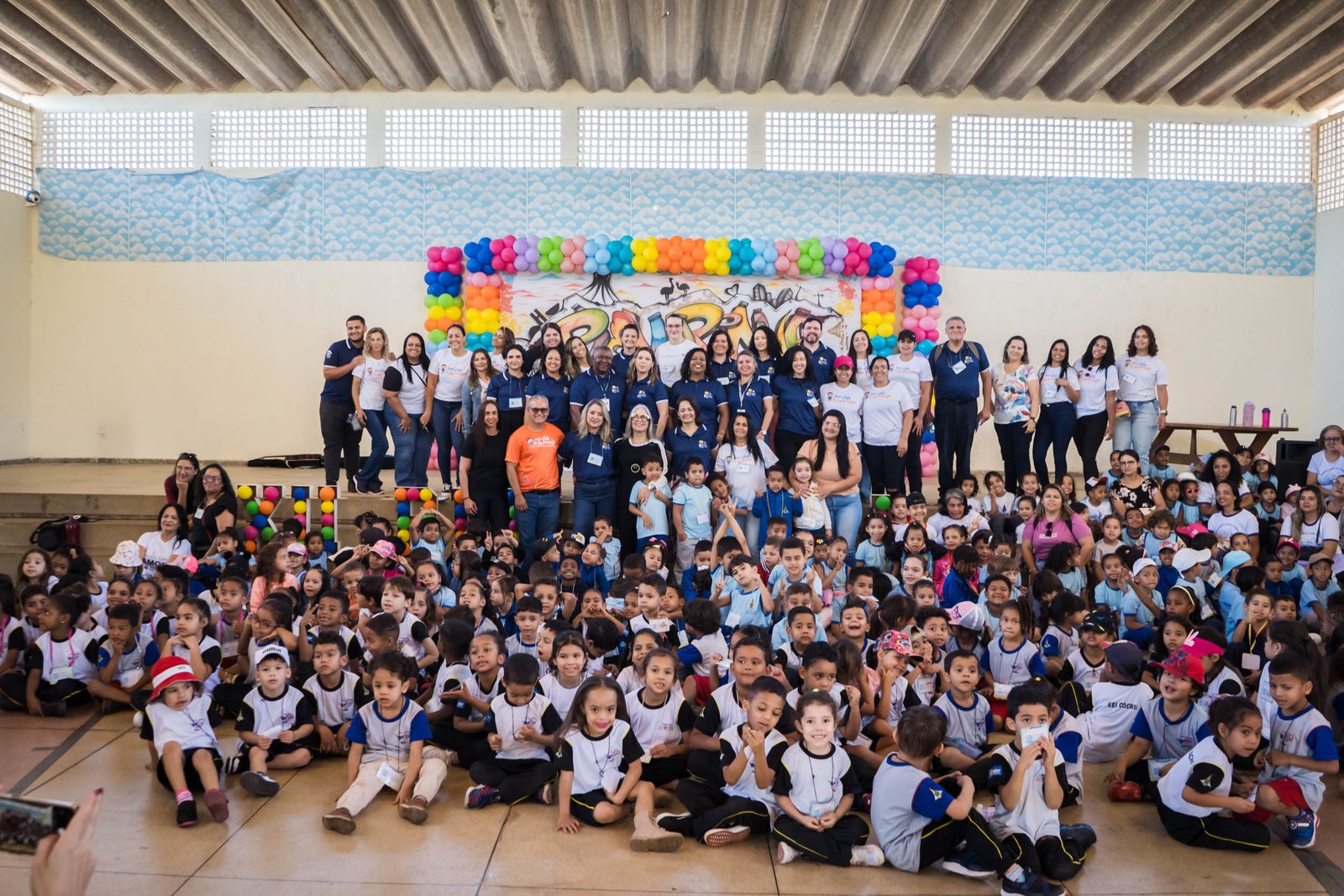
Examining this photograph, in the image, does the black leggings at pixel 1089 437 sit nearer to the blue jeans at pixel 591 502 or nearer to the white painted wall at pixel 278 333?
the white painted wall at pixel 278 333

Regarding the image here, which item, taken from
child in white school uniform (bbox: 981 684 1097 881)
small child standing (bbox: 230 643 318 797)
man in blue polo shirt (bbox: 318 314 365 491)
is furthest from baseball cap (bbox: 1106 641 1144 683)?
man in blue polo shirt (bbox: 318 314 365 491)

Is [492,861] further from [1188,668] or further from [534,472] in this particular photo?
[534,472]

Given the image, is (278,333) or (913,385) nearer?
(913,385)

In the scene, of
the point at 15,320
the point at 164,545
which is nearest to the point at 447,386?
the point at 164,545

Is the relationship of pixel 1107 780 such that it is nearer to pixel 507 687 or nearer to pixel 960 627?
pixel 960 627

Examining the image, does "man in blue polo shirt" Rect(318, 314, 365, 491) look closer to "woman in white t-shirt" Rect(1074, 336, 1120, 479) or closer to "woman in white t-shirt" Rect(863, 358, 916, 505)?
"woman in white t-shirt" Rect(863, 358, 916, 505)

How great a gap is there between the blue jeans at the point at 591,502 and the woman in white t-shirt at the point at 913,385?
2598mm

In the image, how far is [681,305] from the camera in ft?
34.9

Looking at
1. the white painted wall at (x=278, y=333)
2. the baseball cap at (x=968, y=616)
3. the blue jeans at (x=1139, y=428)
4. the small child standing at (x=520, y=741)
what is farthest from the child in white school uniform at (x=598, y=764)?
the white painted wall at (x=278, y=333)

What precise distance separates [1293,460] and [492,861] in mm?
8965

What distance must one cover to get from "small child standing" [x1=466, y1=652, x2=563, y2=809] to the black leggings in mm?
5794

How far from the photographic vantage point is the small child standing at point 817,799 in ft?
12.3

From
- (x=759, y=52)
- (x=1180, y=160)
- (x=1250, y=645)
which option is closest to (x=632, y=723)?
(x=1250, y=645)

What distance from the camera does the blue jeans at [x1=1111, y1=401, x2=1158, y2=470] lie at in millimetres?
8695
